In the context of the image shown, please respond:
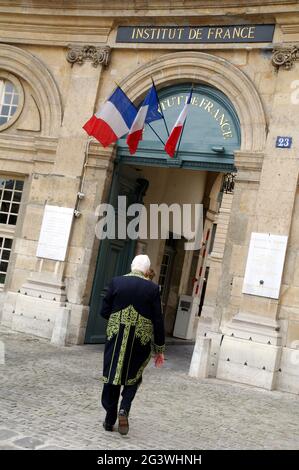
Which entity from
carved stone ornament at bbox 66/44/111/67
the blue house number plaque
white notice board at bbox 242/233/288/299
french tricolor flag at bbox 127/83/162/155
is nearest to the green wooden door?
french tricolor flag at bbox 127/83/162/155

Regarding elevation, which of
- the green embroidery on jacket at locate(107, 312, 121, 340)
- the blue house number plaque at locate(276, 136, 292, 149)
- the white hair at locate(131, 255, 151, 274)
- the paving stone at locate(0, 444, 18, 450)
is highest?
the blue house number plaque at locate(276, 136, 292, 149)

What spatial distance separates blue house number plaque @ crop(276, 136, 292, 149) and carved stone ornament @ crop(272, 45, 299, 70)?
114cm

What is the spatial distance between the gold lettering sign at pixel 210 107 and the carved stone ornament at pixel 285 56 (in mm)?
1202

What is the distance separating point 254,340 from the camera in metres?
8.99

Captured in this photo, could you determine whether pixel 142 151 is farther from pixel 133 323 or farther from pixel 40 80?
pixel 133 323

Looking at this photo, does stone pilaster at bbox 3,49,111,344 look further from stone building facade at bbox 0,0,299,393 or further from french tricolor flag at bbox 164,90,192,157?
french tricolor flag at bbox 164,90,192,157

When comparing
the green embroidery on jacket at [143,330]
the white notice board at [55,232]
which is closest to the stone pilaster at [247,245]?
the white notice board at [55,232]

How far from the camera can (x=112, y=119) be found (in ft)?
33.0

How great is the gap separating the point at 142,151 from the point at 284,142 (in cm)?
267

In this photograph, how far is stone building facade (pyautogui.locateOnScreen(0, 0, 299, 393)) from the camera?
9234 millimetres

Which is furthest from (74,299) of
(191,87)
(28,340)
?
(191,87)

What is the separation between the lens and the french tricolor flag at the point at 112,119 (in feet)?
32.6
